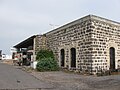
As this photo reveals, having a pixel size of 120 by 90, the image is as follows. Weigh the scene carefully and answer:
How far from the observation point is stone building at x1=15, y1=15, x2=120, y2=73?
1550cm

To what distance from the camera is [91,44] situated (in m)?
15.3

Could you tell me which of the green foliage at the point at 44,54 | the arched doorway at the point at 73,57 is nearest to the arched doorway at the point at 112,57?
the arched doorway at the point at 73,57

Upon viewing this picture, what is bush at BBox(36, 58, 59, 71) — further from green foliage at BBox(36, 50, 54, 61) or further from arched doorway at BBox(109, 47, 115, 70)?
arched doorway at BBox(109, 47, 115, 70)

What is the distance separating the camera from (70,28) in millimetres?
18062

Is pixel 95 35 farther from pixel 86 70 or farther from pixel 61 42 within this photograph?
pixel 61 42

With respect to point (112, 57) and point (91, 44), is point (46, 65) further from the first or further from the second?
point (112, 57)

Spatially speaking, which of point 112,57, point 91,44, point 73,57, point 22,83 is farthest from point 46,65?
point 22,83

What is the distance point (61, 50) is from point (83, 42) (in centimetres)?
384

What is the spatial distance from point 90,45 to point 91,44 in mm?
108

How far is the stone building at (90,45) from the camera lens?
1550 centimetres

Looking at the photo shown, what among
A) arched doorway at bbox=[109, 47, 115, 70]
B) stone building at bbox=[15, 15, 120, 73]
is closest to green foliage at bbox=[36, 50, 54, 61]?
stone building at bbox=[15, 15, 120, 73]

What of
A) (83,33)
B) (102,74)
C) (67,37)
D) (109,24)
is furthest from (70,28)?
(102,74)

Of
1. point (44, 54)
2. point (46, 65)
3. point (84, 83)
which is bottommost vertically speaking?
point (84, 83)

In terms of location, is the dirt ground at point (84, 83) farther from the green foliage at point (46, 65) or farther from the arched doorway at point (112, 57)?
the green foliage at point (46, 65)
